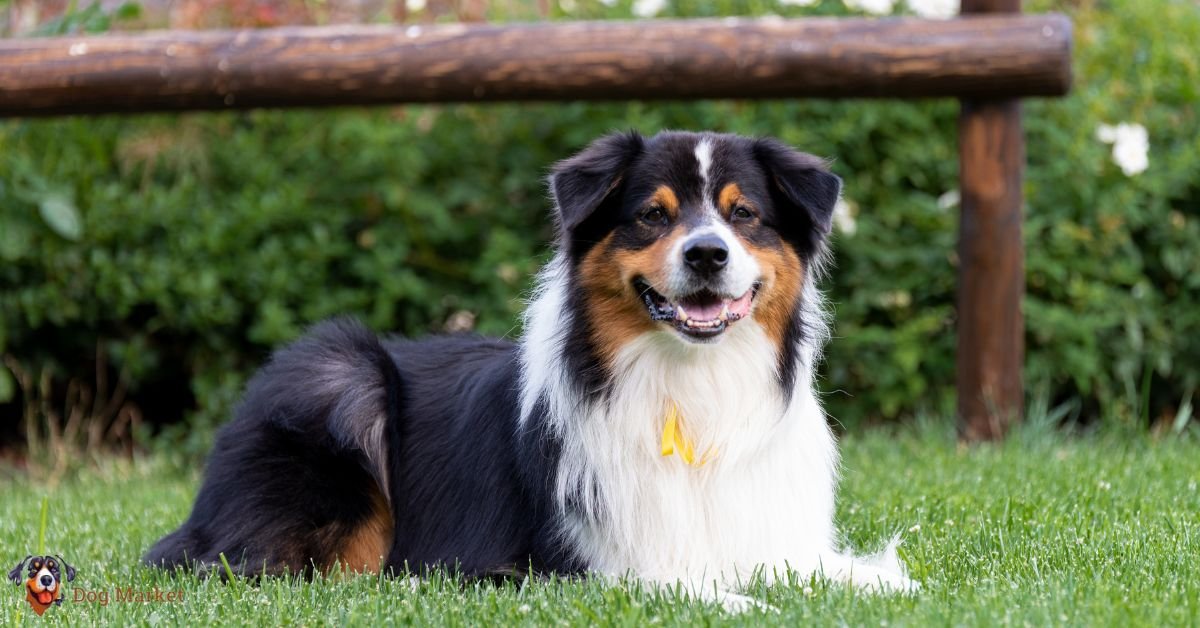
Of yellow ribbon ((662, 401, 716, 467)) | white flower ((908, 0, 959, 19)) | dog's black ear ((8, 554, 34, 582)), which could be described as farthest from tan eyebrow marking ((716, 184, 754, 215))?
white flower ((908, 0, 959, 19))

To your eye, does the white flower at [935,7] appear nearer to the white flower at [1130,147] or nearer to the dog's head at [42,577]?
the white flower at [1130,147]

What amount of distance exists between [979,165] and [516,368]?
318cm

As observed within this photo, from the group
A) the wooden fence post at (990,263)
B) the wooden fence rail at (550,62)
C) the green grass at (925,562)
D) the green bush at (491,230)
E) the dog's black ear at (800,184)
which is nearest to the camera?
the green grass at (925,562)

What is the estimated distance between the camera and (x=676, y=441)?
4.16 metres

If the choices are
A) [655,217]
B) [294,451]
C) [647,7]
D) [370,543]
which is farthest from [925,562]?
[647,7]

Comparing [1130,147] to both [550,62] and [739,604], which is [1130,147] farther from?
[739,604]

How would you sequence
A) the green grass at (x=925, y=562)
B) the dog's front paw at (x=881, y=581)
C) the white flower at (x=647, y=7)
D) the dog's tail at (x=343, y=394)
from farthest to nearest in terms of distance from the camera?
the white flower at (x=647, y=7)
the dog's tail at (x=343, y=394)
the dog's front paw at (x=881, y=581)
the green grass at (x=925, y=562)

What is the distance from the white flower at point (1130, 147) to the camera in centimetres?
743

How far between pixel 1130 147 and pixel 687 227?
14.3ft

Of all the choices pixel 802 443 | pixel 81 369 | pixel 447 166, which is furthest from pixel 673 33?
pixel 81 369

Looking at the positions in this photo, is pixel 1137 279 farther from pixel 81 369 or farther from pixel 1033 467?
pixel 81 369

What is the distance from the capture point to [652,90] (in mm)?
6504

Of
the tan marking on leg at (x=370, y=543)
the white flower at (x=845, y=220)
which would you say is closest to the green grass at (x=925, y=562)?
the tan marking on leg at (x=370, y=543)

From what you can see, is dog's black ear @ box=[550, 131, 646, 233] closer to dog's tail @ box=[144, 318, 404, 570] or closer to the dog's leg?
dog's tail @ box=[144, 318, 404, 570]
